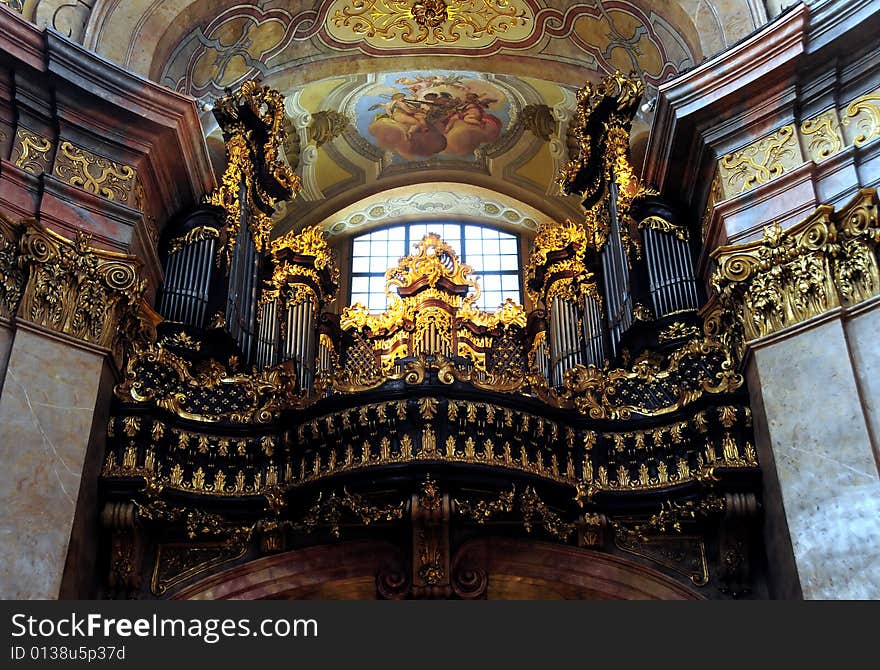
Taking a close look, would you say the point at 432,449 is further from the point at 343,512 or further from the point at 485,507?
the point at 343,512

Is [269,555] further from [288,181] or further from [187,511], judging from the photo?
[288,181]

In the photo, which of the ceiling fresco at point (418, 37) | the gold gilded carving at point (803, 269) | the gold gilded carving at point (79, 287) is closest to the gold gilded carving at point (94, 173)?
the gold gilded carving at point (79, 287)

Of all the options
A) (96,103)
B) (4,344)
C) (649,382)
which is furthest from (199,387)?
(649,382)

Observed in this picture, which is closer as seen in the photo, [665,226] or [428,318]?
[665,226]

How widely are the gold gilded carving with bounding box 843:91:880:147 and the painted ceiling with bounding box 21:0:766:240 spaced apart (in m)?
1.82

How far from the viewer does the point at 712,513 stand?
27.1 ft

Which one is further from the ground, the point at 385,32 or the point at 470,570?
the point at 385,32

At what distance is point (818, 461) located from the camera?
737 cm

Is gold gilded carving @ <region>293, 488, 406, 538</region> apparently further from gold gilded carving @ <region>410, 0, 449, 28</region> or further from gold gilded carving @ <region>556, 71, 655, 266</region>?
gold gilded carving @ <region>410, 0, 449, 28</region>

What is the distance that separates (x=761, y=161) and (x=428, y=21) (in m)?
4.92

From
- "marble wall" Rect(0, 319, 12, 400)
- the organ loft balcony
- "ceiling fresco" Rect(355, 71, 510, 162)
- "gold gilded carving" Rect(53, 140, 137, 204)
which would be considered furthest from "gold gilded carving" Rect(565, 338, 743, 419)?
"ceiling fresco" Rect(355, 71, 510, 162)

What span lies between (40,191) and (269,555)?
3.55 m

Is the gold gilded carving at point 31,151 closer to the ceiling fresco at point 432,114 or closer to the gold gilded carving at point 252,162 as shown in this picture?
the gold gilded carving at point 252,162

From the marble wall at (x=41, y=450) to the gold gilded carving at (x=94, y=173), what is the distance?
63.7 inches
